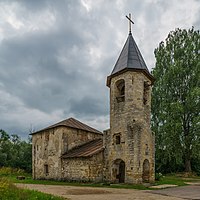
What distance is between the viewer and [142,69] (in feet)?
70.4

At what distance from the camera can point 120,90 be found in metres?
22.8

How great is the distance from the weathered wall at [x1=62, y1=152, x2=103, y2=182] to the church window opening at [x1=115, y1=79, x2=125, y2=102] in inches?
177

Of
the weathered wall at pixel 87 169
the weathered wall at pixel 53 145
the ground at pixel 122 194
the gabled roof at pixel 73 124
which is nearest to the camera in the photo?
the ground at pixel 122 194

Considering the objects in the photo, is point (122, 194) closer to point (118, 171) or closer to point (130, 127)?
point (130, 127)

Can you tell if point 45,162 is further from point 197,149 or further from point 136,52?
point 197,149

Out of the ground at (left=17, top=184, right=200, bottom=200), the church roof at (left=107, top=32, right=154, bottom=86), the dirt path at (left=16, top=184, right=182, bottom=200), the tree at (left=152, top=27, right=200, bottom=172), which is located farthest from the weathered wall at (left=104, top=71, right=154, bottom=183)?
the tree at (left=152, top=27, right=200, bottom=172)

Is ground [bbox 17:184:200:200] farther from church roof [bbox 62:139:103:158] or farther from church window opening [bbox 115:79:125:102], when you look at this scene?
church window opening [bbox 115:79:125:102]

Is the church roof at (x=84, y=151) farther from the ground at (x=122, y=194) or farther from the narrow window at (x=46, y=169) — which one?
the ground at (x=122, y=194)

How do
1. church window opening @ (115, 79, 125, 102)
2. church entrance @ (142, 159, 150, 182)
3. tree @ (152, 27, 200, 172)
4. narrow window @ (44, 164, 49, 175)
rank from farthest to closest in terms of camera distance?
tree @ (152, 27, 200, 172), narrow window @ (44, 164, 49, 175), church window opening @ (115, 79, 125, 102), church entrance @ (142, 159, 150, 182)

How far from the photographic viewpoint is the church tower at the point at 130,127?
19656 millimetres

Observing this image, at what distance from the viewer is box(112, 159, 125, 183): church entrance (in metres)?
20.7

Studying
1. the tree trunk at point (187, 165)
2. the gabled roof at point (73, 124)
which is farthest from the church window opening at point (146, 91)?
the tree trunk at point (187, 165)

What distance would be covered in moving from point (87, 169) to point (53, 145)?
5793mm

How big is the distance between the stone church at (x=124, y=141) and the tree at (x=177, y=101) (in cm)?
937
